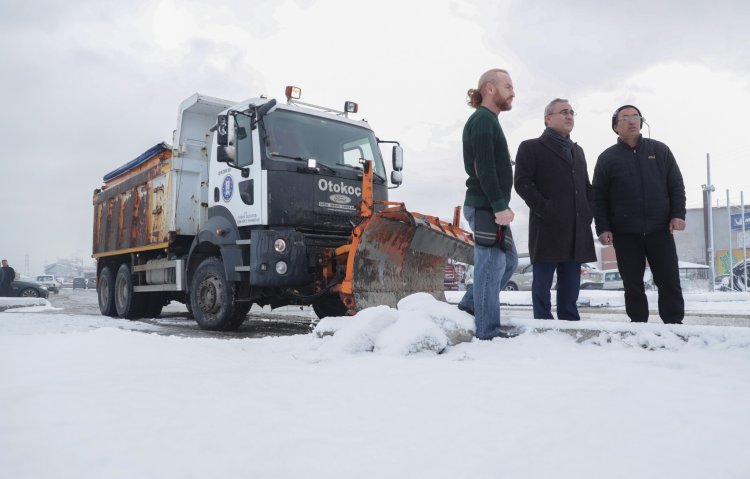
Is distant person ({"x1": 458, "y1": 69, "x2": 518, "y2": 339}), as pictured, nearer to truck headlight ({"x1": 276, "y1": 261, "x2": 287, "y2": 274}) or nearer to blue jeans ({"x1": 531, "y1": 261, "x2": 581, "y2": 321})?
blue jeans ({"x1": 531, "y1": 261, "x2": 581, "y2": 321})

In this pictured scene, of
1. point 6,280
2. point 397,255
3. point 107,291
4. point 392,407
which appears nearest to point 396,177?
point 397,255

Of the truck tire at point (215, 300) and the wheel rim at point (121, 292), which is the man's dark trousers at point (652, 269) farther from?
the wheel rim at point (121, 292)

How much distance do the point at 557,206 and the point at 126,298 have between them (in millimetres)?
8351

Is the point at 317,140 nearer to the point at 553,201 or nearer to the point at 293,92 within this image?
the point at 293,92

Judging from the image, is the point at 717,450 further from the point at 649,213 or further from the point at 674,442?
A: the point at 649,213

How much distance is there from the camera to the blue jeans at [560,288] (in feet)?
14.0

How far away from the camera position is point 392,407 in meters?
2.18

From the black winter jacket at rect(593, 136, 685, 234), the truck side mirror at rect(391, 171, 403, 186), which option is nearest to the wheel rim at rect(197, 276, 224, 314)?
the truck side mirror at rect(391, 171, 403, 186)

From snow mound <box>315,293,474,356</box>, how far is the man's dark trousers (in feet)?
4.58

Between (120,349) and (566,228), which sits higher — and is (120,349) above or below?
below

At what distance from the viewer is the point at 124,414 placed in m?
2.01

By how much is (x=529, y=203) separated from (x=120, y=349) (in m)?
2.95

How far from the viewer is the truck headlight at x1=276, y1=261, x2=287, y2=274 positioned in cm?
623

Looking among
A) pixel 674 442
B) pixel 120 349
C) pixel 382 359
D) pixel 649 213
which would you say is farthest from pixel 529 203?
pixel 120 349
